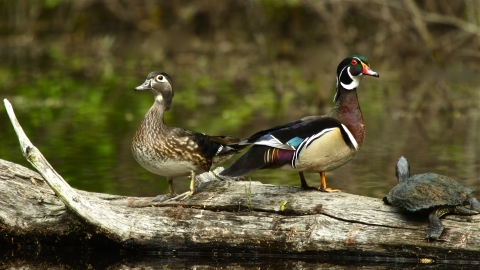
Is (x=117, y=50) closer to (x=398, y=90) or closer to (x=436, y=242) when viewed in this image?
(x=398, y=90)

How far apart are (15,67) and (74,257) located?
43.9ft

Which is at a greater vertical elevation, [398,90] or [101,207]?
[398,90]

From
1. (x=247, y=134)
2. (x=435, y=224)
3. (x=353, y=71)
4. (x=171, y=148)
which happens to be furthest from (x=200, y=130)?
(x=435, y=224)

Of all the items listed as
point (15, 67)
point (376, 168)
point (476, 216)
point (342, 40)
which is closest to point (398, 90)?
point (342, 40)

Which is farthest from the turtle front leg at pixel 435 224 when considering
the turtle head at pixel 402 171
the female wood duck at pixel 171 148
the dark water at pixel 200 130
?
the female wood duck at pixel 171 148

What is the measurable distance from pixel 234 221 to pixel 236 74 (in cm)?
1245

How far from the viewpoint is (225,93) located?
15.0m

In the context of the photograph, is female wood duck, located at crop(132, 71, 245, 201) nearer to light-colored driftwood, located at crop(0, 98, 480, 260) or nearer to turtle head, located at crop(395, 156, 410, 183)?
light-colored driftwood, located at crop(0, 98, 480, 260)

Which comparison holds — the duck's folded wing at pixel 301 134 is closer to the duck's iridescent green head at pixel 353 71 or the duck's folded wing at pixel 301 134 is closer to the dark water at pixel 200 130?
the duck's iridescent green head at pixel 353 71

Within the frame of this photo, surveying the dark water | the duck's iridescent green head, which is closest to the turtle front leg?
the dark water

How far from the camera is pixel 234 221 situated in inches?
221

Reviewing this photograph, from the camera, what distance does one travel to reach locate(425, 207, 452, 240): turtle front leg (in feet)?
17.0

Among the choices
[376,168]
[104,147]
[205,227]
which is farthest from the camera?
[104,147]

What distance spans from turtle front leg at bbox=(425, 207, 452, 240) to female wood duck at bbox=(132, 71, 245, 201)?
1596 millimetres
